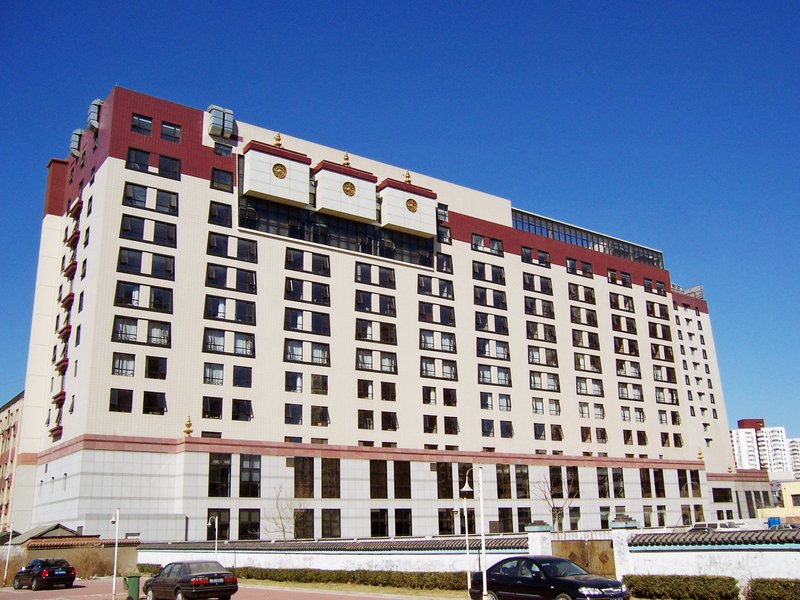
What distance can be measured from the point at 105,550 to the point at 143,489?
416 inches

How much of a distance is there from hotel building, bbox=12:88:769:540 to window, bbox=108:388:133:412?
179 millimetres

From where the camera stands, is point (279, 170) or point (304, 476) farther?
point (279, 170)

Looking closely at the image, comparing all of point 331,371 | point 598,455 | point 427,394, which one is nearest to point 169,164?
point 331,371

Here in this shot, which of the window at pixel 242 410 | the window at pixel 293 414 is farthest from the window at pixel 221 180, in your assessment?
the window at pixel 293 414

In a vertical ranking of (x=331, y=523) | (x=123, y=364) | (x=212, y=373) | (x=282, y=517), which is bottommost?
(x=331, y=523)

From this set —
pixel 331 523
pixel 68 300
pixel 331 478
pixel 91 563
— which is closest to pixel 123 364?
pixel 68 300

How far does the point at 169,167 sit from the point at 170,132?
11.9 feet

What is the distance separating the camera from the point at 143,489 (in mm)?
64375

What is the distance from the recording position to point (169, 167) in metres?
72.2

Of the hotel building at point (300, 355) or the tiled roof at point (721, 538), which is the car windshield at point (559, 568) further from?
the hotel building at point (300, 355)

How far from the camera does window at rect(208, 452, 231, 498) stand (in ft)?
217

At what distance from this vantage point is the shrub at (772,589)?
77.4 feet

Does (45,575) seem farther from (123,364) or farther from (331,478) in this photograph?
(331,478)

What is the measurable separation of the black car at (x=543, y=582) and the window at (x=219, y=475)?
Result: 43.2 metres
